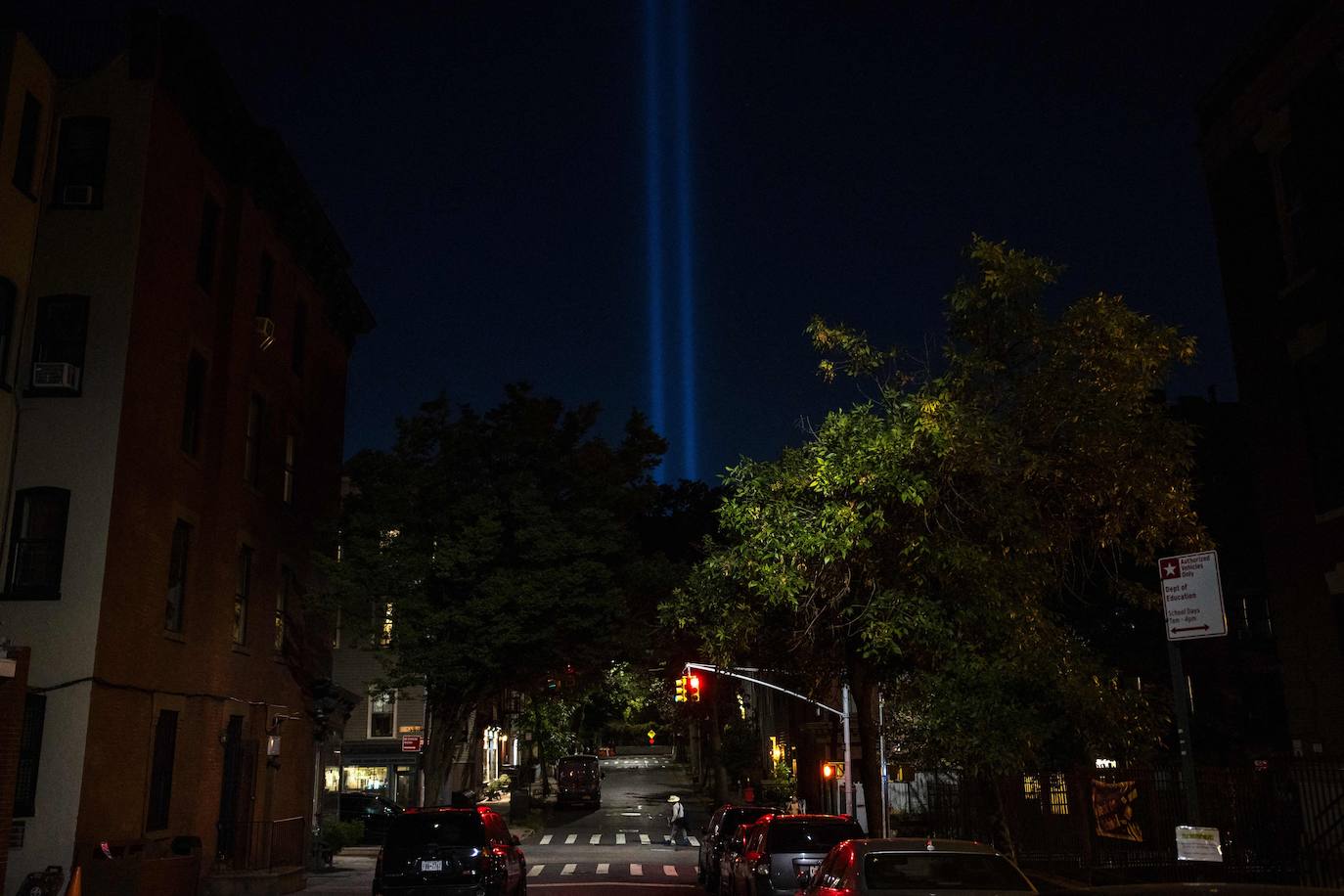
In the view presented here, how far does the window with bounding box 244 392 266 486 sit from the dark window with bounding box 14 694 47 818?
27.1ft

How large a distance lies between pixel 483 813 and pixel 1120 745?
10010 mm

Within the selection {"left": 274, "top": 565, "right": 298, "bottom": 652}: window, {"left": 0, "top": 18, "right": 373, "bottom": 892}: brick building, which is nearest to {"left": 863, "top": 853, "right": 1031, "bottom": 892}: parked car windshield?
{"left": 0, "top": 18, "right": 373, "bottom": 892}: brick building

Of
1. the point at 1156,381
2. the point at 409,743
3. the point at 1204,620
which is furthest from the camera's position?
the point at 409,743

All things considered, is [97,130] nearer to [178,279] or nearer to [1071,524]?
[178,279]

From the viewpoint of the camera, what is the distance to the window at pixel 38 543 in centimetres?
1948

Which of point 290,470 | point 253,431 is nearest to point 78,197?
point 253,431

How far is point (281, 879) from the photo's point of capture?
23.4m

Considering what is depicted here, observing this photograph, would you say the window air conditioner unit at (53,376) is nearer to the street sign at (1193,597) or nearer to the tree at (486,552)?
the tree at (486,552)

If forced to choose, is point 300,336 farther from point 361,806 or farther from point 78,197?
point 361,806

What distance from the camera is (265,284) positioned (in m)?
27.8

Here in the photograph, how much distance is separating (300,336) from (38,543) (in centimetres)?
1174

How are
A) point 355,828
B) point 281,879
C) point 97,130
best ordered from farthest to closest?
point 355,828 < point 281,879 < point 97,130

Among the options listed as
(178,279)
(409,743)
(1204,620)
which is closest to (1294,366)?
(1204,620)

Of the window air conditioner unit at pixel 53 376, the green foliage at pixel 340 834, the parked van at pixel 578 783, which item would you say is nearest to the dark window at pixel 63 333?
the window air conditioner unit at pixel 53 376
